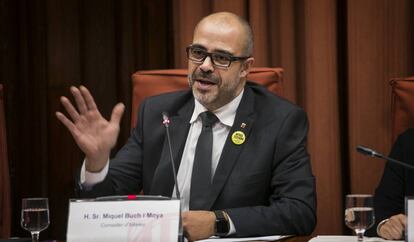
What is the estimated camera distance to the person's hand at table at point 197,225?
2.10 metres

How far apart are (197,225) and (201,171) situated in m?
0.50

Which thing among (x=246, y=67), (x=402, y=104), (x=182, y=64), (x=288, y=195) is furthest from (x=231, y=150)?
(x=182, y=64)

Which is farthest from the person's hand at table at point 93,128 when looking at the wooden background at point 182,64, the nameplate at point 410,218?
the wooden background at point 182,64

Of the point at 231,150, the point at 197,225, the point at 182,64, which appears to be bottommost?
the point at 197,225

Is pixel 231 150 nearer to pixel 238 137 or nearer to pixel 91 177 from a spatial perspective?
pixel 238 137

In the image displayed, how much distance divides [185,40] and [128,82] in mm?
422

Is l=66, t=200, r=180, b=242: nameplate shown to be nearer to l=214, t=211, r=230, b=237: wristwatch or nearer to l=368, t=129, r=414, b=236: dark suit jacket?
l=214, t=211, r=230, b=237: wristwatch

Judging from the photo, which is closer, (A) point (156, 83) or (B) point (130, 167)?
(B) point (130, 167)

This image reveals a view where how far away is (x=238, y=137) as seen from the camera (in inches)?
105

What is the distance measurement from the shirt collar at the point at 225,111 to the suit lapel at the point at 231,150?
0.09ft

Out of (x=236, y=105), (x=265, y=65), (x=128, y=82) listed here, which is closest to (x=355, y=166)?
(x=265, y=65)

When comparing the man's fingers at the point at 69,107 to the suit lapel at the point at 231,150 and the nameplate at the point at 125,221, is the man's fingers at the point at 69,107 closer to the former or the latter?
the nameplate at the point at 125,221

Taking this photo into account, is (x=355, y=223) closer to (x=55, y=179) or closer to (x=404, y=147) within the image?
(x=404, y=147)

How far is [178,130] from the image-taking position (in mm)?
2777
